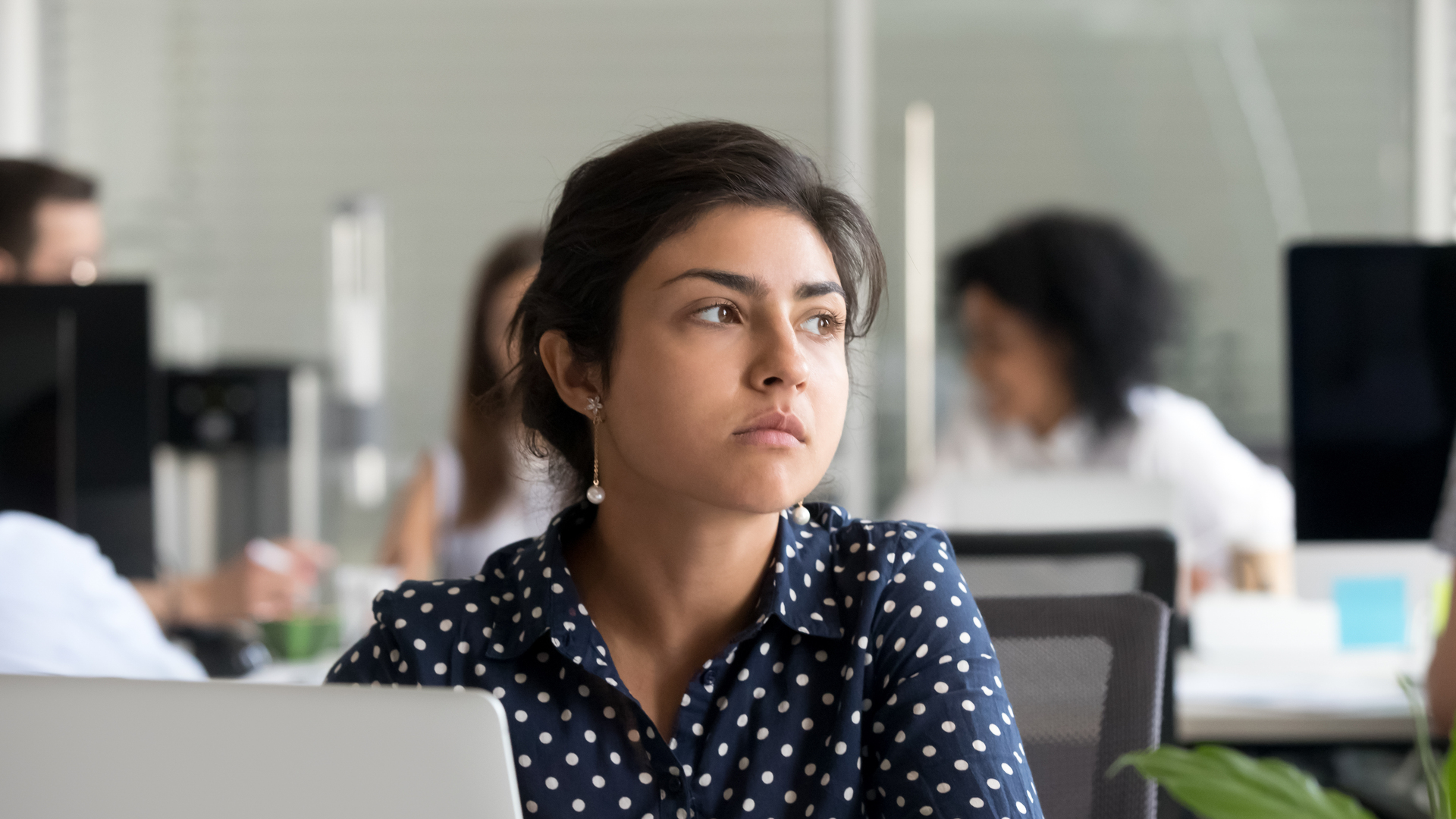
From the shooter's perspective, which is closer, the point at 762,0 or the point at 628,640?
the point at 628,640

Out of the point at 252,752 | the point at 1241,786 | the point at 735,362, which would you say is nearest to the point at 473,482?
the point at 735,362

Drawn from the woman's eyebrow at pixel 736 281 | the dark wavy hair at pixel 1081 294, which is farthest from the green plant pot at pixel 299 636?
the dark wavy hair at pixel 1081 294

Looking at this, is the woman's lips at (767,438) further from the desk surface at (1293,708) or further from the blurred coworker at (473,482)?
the blurred coworker at (473,482)

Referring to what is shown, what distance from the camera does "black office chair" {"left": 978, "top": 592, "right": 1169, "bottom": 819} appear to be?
1.25 metres

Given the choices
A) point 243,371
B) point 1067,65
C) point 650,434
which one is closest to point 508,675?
point 650,434

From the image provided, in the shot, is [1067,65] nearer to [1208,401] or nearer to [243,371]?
[1208,401]

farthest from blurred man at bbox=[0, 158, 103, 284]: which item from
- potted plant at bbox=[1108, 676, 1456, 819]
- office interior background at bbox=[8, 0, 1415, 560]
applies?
potted plant at bbox=[1108, 676, 1456, 819]

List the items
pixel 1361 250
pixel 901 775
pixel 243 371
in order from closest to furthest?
Result: pixel 901 775 → pixel 1361 250 → pixel 243 371

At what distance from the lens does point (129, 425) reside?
197cm

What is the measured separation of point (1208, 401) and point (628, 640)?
334cm

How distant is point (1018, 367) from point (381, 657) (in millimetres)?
2302

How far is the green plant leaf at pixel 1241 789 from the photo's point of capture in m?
0.52

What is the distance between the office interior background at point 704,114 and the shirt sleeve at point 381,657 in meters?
2.93

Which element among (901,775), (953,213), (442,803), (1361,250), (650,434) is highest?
(953,213)
